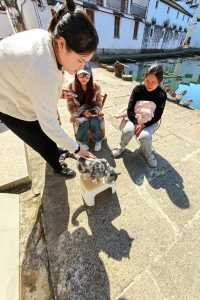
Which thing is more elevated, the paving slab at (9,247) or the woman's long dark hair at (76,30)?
the woman's long dark hair at (76,30)

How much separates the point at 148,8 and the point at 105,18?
6875mm

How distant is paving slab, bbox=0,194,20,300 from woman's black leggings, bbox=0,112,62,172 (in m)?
0.56

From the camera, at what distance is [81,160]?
1.44 m

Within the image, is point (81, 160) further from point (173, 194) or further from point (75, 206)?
point (173, 194)

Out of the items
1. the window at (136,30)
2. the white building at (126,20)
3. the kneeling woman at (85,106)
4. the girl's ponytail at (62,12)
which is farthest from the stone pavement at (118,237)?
the window at (136,30)

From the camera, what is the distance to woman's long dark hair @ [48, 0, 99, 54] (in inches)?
33.2

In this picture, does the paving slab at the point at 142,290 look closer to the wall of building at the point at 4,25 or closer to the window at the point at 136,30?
the wall of building at the point at 4,25

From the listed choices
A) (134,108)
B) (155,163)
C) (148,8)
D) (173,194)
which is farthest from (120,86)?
A: (148,8)

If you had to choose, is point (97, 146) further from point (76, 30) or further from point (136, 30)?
point (136, 30)

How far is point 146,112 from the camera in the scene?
2.05 meters

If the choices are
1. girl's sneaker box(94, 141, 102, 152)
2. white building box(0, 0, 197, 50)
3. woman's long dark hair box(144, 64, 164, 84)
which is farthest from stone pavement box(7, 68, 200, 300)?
white building box(0, 0, 197, 50)

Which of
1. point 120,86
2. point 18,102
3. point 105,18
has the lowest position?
point 120,86

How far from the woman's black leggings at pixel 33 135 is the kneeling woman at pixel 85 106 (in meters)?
0.70

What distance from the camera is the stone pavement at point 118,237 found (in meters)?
1.21
